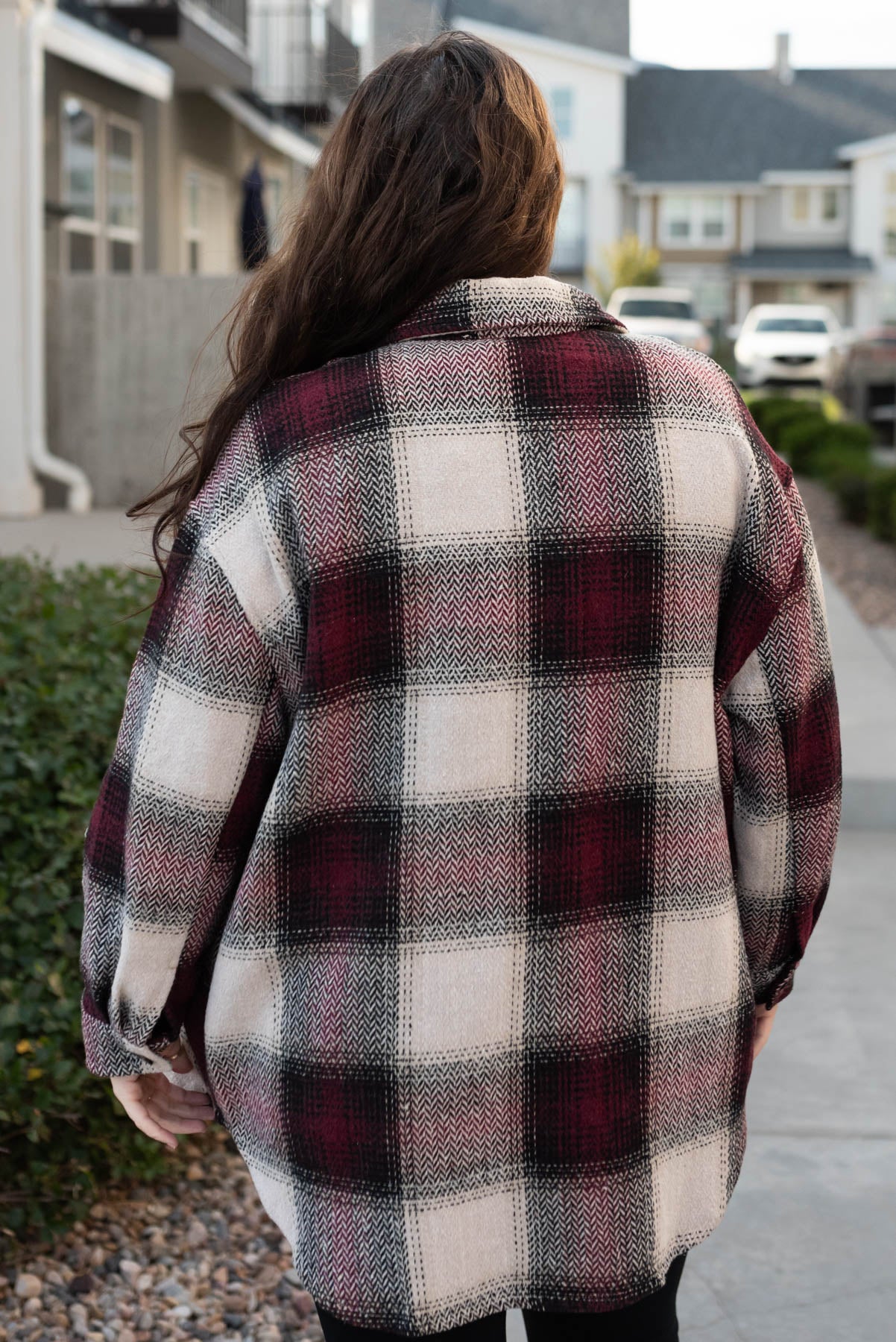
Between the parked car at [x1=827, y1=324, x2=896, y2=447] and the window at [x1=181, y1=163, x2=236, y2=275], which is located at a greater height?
the window at [x1=181, y1=163, x2=236, y2=275]

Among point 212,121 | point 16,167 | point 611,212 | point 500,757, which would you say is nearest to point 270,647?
point 500,757

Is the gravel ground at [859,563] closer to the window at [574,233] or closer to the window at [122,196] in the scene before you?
the window at [122,196]

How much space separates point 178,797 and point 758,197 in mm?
48434

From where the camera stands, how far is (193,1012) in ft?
4.90

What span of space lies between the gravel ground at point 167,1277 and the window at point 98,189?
10221mm

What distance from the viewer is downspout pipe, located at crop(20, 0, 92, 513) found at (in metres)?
10.1

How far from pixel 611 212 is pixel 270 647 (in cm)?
4581

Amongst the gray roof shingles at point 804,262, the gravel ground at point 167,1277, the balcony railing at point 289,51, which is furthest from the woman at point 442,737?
the gray roof shingles at point 804,262

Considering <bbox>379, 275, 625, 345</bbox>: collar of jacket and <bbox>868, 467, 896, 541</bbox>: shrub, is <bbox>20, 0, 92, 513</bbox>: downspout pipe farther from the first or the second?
<bbox>379, 275, 625, 345</bbox>: collar of jacket

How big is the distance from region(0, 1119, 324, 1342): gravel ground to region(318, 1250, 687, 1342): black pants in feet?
3.84

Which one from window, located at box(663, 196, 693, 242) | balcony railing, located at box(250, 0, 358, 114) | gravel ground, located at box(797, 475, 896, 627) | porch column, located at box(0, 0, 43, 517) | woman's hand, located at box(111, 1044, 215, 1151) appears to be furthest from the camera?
window, located at box(663, 196, 693, 242)

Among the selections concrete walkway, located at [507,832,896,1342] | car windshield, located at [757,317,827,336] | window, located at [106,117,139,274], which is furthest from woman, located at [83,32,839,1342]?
car windshield, located at [757,317,827,336]

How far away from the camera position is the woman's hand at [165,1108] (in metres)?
1.57

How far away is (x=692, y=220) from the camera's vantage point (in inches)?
1812
